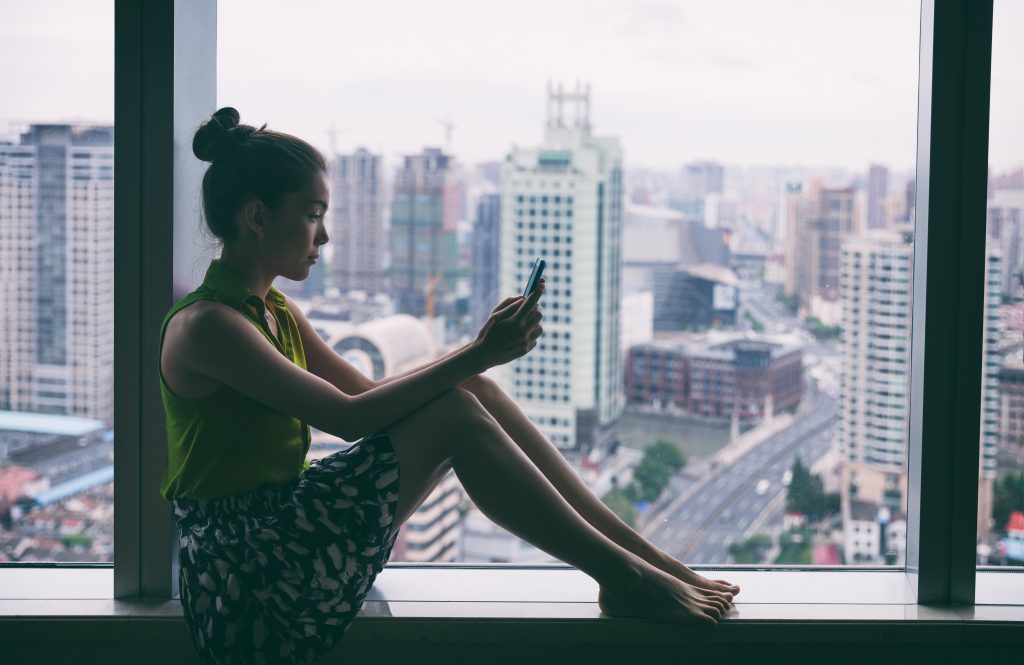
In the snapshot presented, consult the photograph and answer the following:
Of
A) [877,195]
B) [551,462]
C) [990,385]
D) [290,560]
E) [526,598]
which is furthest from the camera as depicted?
[877,195]

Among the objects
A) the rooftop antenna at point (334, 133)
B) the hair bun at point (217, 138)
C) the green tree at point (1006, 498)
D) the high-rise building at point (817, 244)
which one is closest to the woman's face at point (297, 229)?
the hair bun at point (217, 138)

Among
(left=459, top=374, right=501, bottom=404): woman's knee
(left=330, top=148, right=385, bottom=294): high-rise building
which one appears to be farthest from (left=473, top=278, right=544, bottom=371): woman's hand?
(left=330, top=148, right=385, bottom=294): high-rise building

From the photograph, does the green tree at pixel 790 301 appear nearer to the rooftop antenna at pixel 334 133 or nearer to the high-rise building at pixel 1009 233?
the high-rise building at pixel 1009 233

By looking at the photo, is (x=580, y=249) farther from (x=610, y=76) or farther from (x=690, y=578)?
(x=690, y=578)

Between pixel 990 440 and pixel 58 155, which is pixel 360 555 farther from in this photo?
pixel 990 440

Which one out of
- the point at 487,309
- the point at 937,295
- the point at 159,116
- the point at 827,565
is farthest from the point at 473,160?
the point at 827,565

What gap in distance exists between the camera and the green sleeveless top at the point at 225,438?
1.30m

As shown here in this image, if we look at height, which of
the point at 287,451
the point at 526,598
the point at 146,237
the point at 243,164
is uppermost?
the point at 243,164

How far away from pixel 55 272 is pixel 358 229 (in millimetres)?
625

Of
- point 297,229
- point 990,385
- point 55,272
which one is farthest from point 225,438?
point 990,385

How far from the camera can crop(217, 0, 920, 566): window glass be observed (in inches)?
71.9

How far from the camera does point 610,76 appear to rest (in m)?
2.10

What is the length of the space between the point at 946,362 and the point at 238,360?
48.6 inches

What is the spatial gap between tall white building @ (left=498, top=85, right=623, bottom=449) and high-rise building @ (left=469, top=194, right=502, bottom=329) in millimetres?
18
